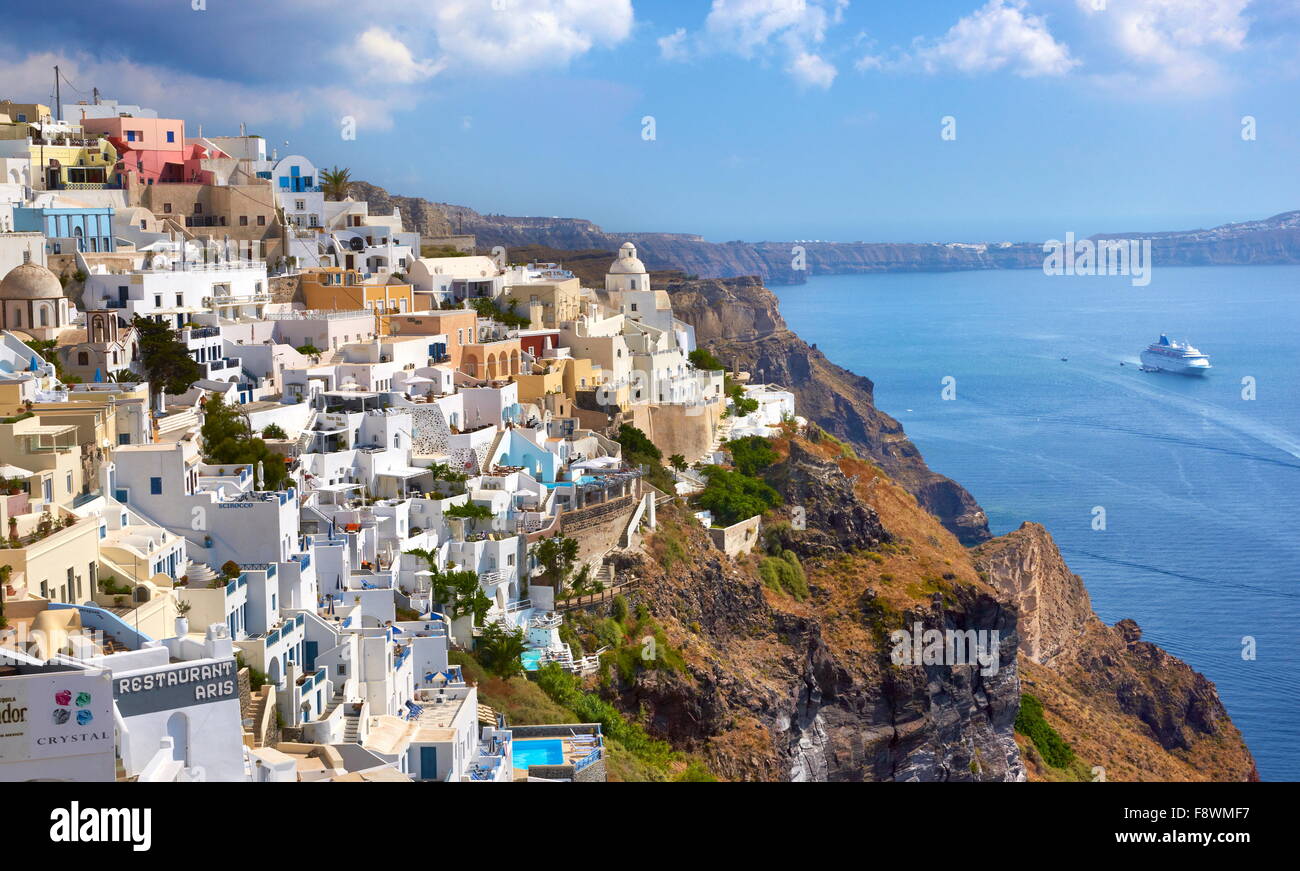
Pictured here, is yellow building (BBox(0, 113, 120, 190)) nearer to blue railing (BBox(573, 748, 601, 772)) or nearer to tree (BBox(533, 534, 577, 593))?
tree (BBox(533, 534, 577, 593))

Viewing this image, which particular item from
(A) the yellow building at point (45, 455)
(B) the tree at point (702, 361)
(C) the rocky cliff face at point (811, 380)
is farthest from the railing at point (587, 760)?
(C) the rocky cliff face at point (811, 380)

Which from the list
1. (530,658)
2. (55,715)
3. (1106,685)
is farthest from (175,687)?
(1106,685)

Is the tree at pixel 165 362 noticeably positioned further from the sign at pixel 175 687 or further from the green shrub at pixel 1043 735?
the green shrub at pixel 1043 735

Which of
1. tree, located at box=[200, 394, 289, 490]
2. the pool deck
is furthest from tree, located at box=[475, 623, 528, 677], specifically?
tree, located at box=[200, 394, 289, 490]

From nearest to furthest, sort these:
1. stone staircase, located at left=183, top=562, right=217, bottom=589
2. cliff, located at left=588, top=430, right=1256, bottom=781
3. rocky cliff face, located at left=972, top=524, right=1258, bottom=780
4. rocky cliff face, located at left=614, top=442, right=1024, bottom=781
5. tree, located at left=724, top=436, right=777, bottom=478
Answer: stone staircase, located at left=183, top=562, right=217, bottom=589 → rocky cliff face, located at left=614, top=442, right=1024, bottom=781 → cliff, located at left=588, top=430, right=1256, bottom=781 → tree, located at left=724, top=436, right=777, bottom=478 → rocky cliff face, located at left=972, top=524, right=1258, bottom=780

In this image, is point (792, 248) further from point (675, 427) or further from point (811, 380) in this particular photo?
point (675, 427)
